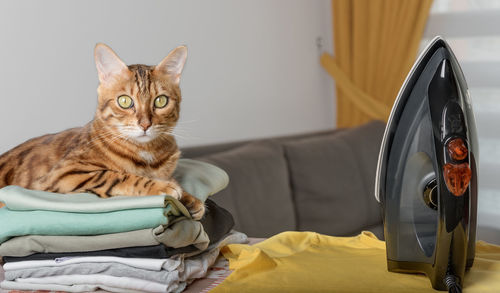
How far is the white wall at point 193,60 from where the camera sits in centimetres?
175

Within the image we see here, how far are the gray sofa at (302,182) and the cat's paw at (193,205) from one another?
3.24 ft

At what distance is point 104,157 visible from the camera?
3.27 feet

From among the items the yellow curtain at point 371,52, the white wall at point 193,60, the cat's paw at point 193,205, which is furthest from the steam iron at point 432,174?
the yellow curtain at point 371,52

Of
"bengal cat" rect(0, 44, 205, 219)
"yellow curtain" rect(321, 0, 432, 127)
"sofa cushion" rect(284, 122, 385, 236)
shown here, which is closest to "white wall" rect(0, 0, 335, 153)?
"yellow curtain" rect(321, 0, 432, 127)

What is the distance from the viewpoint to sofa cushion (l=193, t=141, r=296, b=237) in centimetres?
205

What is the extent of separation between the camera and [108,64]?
1.00 meters

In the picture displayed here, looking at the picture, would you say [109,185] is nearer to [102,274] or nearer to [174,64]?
[102,274]

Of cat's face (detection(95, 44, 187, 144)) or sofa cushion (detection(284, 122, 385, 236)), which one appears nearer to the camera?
cat's face (detection(95, 44, 187, 144))

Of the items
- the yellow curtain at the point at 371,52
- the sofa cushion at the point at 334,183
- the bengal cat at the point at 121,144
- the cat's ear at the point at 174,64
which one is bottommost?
the sofa cushion at the point at 334,183

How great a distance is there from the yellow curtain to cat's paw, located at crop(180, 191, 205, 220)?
2.46 metres

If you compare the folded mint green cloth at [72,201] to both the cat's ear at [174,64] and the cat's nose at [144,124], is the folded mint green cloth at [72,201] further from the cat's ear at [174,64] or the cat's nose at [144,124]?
the cat's ear at [174,64]

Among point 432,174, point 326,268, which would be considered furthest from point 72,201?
point 432,174

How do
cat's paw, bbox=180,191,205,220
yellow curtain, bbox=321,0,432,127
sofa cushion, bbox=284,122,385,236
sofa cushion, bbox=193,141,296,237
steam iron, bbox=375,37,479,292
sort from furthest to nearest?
yellow curtain, bbox=321,0,432,127 < sofa cushion, bbox=284,122,385,236 < sofa cushion, bbox=193,141,296,237 < cat's paw, bbox=180,191,205,220 < steam iron, bbox=375,37,479,292

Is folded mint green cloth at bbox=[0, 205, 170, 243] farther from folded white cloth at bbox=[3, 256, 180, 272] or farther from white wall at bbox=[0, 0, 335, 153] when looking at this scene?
white wall at bbox=[0, 0, 335, 153]
